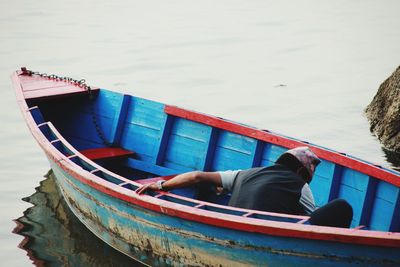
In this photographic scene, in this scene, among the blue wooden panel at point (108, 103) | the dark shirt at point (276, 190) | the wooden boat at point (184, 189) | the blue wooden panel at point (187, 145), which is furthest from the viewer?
the blue wooden panel at point (108, 103)

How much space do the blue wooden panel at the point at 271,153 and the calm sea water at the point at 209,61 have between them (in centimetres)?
220

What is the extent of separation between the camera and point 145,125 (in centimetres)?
1028

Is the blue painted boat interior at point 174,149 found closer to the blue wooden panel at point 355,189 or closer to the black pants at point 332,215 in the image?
the blue wooden panel at point 355,189

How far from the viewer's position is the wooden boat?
604 cm

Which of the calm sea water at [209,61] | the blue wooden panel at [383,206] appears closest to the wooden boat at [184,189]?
the blue wooden panel at [383,206]

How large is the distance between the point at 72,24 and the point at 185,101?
12.0 meters

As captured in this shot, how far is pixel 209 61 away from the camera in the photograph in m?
19.7

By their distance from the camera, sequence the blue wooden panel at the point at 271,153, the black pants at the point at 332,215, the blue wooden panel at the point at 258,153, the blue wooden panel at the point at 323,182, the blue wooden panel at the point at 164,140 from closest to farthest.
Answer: the black pants at the point at 332,215 → the blue wooden panel at the point at 323,182 → the blue wooden panel at the point at 271,153 → the blue wooden panel at the point at 258,153 → the blue wooden panel at the point at 164,140

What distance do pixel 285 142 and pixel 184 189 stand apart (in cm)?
148

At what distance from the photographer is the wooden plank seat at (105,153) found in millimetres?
9969

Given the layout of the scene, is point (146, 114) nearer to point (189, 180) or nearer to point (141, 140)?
point (141, 140)

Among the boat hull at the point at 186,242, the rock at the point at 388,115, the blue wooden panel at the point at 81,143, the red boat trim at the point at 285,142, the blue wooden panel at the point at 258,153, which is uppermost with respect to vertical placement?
the rock at the point at 388,115

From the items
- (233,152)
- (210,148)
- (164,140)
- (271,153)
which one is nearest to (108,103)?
(164,140)

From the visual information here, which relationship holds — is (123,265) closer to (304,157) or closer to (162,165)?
(162,165)
